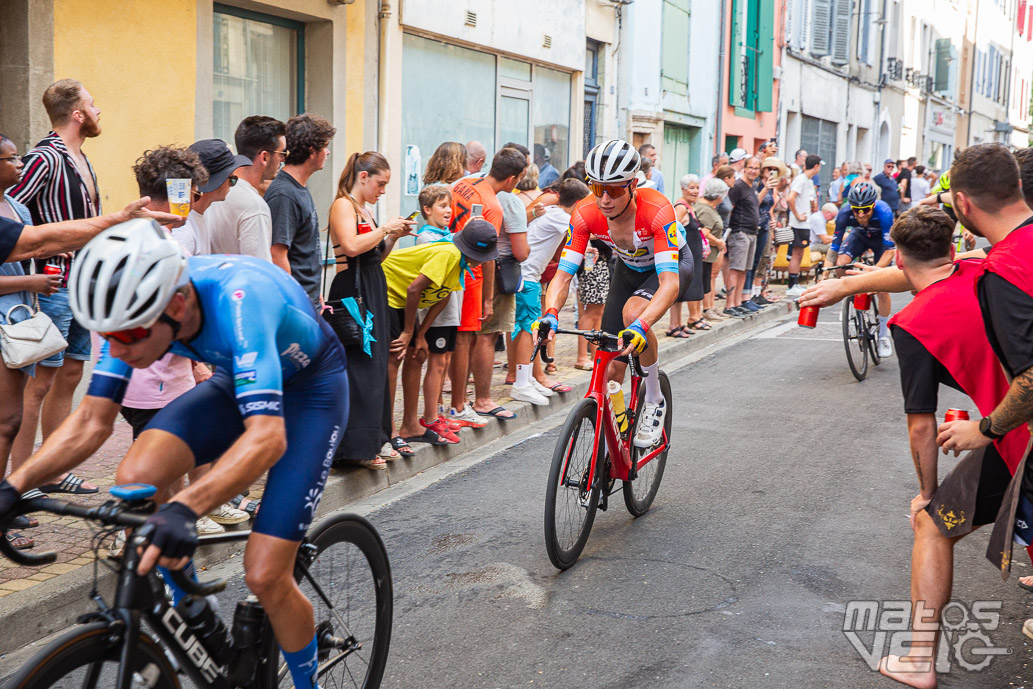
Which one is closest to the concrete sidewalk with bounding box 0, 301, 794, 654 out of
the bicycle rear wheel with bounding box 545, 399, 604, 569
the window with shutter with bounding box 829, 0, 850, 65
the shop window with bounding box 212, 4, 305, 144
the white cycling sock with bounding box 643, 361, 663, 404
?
the bicycle rear wheel with bounding box 545, 399, 604, 569

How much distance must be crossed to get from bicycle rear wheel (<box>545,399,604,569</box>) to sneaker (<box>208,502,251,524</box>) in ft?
5.36

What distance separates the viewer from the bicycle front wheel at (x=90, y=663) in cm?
247

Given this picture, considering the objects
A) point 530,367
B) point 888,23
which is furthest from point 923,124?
point 530,367

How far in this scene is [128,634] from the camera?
8.57 feet

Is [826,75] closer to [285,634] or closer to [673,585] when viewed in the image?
[673,585]

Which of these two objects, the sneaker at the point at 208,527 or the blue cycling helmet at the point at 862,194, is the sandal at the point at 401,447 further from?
the blue cycling helmet at the point at 862,194

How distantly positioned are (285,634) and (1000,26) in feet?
189

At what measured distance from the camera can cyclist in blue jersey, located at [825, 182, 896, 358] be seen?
425 inches

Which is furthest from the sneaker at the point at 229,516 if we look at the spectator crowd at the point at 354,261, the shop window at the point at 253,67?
the shop window at the point at 253,67

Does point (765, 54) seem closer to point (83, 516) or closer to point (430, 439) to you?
point (430, 439)

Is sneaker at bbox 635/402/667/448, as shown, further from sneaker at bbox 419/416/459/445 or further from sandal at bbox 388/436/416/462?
sneaker at bbox 419/416/459/445

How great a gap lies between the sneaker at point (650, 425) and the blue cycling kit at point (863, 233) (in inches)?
222

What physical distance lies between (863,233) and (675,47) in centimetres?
1069

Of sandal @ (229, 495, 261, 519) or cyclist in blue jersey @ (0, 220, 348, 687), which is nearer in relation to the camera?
cyclist in blue jersey @ (0, 220, 348, 687)
